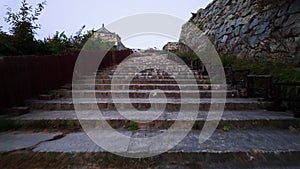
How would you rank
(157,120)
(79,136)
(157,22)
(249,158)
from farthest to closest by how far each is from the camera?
(157,22) < (157,120) < (79,136) < (249,158)

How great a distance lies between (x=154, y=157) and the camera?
65.9 inches

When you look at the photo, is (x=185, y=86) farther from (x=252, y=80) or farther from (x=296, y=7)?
(x=296, y=7)

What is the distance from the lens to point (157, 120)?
2338 millimetres

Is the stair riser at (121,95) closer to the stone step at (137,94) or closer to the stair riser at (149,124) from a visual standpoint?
A: the stone step at (137,94)

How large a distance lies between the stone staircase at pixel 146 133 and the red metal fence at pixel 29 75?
0.22 m

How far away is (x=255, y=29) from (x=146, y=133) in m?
4.51

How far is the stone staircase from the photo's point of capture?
164 cm

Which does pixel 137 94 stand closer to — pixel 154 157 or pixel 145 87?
pixel 145 87

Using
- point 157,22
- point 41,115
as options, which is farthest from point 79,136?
point 157,22

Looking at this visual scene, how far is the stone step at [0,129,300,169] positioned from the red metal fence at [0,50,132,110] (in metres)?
0.99

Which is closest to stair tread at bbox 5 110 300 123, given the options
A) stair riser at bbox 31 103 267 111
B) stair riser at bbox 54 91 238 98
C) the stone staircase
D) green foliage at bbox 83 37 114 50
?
the stone staircase

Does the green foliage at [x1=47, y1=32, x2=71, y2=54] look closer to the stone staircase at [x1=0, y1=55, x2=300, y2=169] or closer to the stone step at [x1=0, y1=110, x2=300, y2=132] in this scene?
the stone staircase at [x1=0, y1=55, x2=300, y2=169]

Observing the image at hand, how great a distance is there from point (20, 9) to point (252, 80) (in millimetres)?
4655

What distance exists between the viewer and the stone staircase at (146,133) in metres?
1.64
